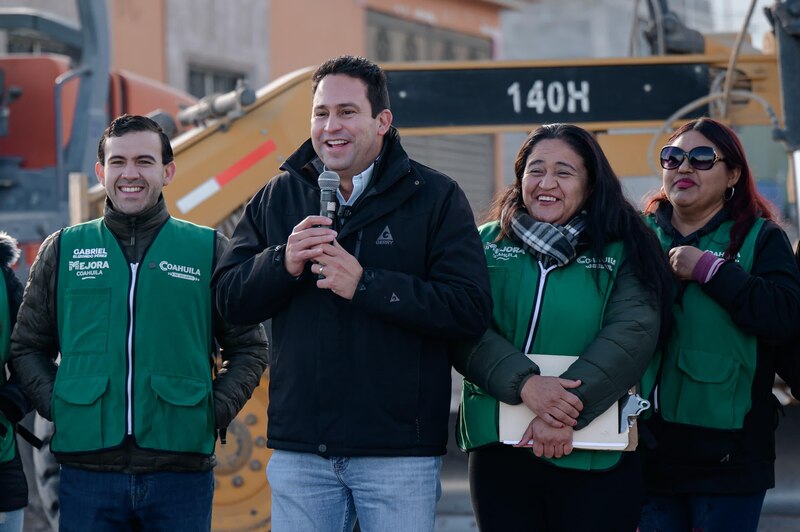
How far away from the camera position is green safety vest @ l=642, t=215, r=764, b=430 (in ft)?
12.1

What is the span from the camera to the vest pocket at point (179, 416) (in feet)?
11.6

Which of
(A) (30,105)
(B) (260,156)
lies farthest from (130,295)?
(A) (30,105)

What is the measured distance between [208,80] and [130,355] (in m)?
15.2

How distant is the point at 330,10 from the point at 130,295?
1709cm

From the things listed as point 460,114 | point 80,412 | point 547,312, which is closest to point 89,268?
point 80,412

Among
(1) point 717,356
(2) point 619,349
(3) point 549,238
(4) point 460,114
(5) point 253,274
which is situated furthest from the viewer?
(4) point 460,114

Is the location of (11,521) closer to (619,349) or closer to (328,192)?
(328,192)

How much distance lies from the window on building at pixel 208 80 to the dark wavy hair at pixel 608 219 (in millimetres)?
14725

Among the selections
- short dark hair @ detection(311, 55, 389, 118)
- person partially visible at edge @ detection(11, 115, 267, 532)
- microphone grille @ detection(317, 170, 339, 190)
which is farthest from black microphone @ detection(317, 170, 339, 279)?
person partially visible at edge @ detection(11, 115, 267, 532)

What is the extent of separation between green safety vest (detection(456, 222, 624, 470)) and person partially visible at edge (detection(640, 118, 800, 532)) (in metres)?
0.30

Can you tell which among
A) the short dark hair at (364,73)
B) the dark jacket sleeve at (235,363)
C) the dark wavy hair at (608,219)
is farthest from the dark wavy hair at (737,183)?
the dark jacket sleeve at (235,363)

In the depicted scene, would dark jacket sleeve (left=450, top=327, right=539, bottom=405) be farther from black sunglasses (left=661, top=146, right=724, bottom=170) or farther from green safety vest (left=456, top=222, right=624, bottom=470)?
black sunglasses (left=661, top=146, right=724, bottom=170)

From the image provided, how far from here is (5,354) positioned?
3.81 m

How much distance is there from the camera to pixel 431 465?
3311mm
